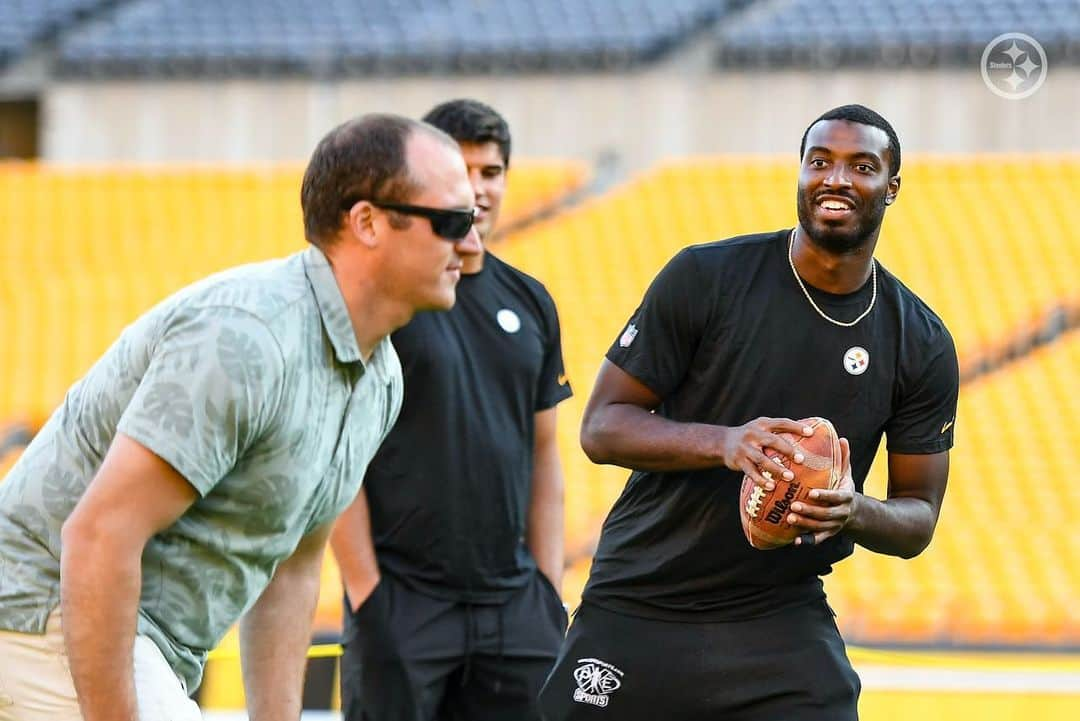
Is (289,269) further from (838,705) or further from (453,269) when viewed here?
(838,705)

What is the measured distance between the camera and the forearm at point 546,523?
4.65 m

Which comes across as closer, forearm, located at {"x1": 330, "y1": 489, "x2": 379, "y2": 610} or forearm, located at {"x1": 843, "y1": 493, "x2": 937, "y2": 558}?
forearm, located at {"x1": 843, "y1": 493, "x2": 937, "y2": 558}

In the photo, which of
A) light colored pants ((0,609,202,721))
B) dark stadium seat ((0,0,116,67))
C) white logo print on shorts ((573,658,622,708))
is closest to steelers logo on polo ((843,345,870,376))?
white logo print on shorts ((573,658,622,708))

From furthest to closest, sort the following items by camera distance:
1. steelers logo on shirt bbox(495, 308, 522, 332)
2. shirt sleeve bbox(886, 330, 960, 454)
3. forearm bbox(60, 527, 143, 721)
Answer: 1. steelers logo on shirt bbox(495, 308, 522, 332)
2. shirt sleeve bbox(886, 330, 960, 454)
3. forearm bbox(60, 527, 143, 721)

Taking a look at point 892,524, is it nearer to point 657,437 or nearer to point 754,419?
point 754,419

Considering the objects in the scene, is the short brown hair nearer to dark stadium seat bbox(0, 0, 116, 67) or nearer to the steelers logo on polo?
the steelers logo on polo

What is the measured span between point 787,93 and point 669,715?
42.2 feet

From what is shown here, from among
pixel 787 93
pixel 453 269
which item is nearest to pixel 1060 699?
pixel 453 269

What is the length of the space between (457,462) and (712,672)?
1088 mm

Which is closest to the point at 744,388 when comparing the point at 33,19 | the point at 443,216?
the point at 443,216

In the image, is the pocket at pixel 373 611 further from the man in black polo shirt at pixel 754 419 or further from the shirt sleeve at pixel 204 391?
the shirt sleeve at pixel 204 391

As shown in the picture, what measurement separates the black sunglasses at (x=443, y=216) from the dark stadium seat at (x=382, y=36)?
538 inches

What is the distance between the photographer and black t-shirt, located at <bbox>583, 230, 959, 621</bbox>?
137 inches

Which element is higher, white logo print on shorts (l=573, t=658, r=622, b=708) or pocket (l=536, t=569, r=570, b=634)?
white logo print on shorts (l=573, t=658, r=622, b=708)
